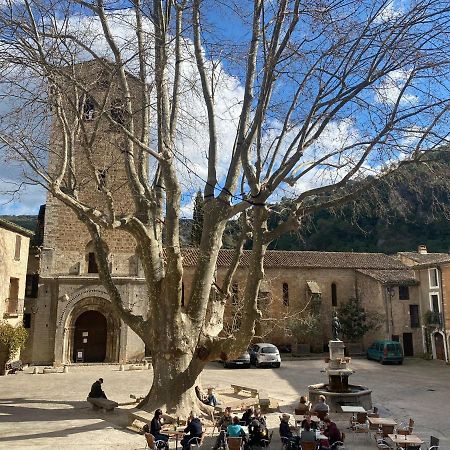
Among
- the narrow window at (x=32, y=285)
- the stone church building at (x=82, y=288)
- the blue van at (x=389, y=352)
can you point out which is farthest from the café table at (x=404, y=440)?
the narrow window at (x=32, y=285)

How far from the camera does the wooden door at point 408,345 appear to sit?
31.8 metres

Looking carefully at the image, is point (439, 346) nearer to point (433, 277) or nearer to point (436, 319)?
point (436, 319)

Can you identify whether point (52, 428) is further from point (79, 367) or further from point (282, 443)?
point (79, 367)

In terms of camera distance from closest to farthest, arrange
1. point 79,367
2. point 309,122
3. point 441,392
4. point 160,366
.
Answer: point 309,122, point 160,366, point 441,392, point 79,367

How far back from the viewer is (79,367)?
2456cm

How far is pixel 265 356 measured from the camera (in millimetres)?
26156

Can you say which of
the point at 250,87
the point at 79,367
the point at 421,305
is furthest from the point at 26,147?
the point at 421,305

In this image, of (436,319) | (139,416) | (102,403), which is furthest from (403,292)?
(139,416)

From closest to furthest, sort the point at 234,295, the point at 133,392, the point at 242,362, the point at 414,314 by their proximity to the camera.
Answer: the point at 133,392 → the point at 234,295 → the point at 242,362 → the point at 414,314

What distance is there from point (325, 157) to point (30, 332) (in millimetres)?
21244

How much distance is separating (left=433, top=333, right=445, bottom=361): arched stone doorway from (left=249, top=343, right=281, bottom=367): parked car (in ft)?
35.1

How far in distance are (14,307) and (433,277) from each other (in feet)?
82.4

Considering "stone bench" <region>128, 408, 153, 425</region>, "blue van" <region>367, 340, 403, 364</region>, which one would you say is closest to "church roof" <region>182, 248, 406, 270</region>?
"blue van" <region>367, 340, 403, 364</region>

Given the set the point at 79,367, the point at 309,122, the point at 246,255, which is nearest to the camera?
the point at 309,122
